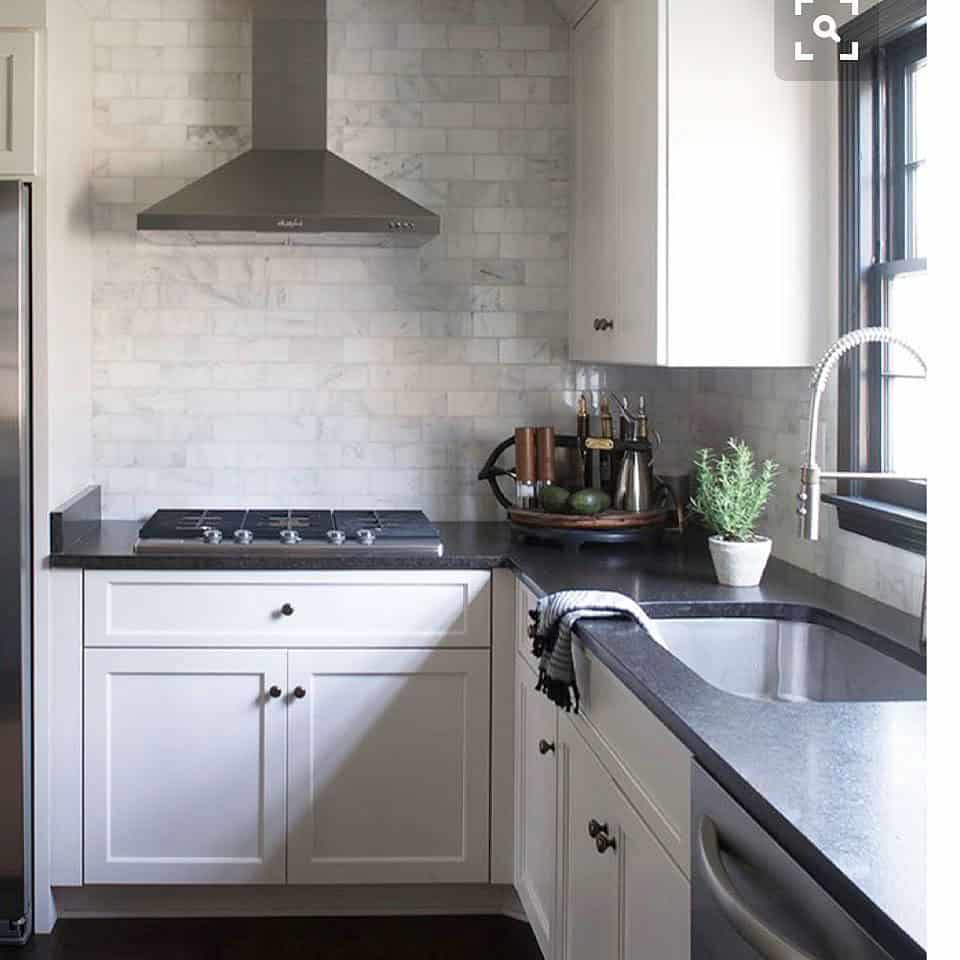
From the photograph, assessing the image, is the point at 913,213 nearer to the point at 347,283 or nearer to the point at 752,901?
the point at 347,283

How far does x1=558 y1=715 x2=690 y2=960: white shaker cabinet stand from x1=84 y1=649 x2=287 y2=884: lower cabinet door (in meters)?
0.95

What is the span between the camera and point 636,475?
3.70 metres

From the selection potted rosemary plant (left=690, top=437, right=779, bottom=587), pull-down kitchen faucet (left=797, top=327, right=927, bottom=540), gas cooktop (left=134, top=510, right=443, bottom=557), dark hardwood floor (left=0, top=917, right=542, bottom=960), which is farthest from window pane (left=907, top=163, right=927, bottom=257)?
dark hardwood floor (left=0, top=917, right=542, bottom=960)

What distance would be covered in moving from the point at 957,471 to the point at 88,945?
3347mm

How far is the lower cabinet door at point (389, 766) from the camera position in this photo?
11.3ft

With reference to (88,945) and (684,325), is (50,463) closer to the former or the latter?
(88,945)

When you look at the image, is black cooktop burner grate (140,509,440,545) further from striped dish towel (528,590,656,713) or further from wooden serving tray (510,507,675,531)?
striped dish towel (528,590,656,713)

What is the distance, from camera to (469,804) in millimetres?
3492

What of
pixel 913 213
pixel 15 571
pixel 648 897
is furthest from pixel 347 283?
pixel 648 897

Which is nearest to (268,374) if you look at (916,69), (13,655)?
(13,655)

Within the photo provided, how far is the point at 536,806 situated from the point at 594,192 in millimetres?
1634

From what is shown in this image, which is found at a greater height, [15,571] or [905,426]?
[905,426]

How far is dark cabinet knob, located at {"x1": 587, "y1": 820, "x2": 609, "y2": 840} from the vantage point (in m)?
2.28
